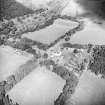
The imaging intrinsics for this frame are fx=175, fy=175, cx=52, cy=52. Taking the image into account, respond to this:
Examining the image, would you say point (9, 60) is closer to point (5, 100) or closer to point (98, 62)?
point (5, 100)

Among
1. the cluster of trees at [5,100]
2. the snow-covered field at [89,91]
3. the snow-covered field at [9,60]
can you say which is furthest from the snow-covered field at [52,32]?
the cluster of trees at [5,100]

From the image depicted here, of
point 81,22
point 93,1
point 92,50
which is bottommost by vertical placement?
point 92,50

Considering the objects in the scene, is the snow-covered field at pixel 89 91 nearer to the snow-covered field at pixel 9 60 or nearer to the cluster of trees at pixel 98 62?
the cluster of trees at pixel 98 62

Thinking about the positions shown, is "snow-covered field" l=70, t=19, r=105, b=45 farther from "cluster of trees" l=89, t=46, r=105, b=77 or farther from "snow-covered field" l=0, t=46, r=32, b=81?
"snow-covered field" l=0, t=46, r=32, b=81

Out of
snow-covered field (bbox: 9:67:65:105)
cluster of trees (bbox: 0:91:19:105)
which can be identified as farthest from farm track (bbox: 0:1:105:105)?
snow-covered field (bbox: 9:67:65:105)

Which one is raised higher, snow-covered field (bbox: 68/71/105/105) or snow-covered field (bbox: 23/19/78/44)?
snow-covered field (bbox: 23/19/78/44)

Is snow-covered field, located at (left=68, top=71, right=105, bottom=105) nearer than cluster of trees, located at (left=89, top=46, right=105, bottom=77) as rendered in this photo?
Yes

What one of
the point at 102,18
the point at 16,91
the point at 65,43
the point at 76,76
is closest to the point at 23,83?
the point at 16,91

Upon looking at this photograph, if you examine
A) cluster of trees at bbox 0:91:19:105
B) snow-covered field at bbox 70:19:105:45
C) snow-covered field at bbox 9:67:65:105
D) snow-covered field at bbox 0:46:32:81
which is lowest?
cluster of trees at bbox 0:91:19:105

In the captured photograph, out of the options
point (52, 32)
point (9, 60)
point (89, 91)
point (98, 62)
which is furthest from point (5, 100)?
point (52, 32)

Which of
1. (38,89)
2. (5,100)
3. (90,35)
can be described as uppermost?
(90,35)

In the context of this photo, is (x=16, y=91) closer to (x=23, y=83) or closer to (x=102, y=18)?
(x=23, y=83)
